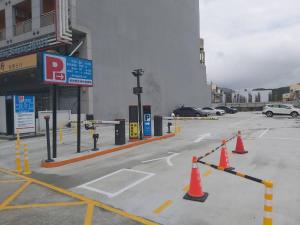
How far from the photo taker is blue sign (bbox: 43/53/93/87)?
9.17 meters

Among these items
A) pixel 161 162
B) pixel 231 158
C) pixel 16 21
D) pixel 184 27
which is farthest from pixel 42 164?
pixel 184 27

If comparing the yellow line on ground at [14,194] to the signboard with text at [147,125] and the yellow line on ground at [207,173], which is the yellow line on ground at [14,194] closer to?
the yellow line on ground at [207,173]

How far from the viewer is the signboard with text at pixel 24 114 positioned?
16.5 meters

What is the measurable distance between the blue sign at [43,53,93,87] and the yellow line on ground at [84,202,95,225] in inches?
208

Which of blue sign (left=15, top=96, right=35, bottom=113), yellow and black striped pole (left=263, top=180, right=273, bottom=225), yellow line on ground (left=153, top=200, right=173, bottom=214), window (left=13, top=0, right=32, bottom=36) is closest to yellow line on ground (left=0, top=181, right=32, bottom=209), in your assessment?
Result: yellow line on ground (left=153, top=200, right=173, bottom=214)

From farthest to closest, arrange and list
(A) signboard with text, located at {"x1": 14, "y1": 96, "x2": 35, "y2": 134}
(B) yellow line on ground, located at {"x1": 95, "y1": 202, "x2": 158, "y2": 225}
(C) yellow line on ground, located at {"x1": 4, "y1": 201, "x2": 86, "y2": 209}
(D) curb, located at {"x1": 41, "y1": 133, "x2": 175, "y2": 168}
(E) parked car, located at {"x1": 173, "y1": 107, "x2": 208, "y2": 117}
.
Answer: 1. (E) parked car, located at {"x1": 173, "y1": 107, "x2": 208, "y2": 117}
2. (A) signboard with text, located at {"x1": 14, "y1": 96, "x2": 35, "y2": 134}
3. (D) curb, located at {"x1": 41, "y1": 133, "x2": 175, "y2": 168}
4. (C) yellow line on ground, located at {"x1": 4, "y1": 201, "x2": 86, "y2": 209}
5. (B) yellow line on ground, located at {"x1": 95, "y1": 202, "x2": 158, "y2": 225}

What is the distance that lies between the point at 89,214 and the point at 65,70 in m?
6.46

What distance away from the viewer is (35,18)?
25.2 metres

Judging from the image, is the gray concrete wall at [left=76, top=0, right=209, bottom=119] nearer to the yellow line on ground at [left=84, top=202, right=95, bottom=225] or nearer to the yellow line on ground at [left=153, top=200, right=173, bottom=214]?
the yellow line on ground at [left=84, top=202, right=95, bottom=225]

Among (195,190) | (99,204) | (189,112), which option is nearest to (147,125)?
(195,190)

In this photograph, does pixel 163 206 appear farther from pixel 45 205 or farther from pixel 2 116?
pixel 2 116

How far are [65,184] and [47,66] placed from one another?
14.2ft

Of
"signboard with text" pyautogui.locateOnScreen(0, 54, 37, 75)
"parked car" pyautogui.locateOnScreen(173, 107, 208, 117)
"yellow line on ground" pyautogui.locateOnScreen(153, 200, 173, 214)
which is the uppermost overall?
"signboard with text" pyautogui.locateOnScreen(0, 54, 37, 75)

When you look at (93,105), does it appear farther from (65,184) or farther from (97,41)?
(65,184)
